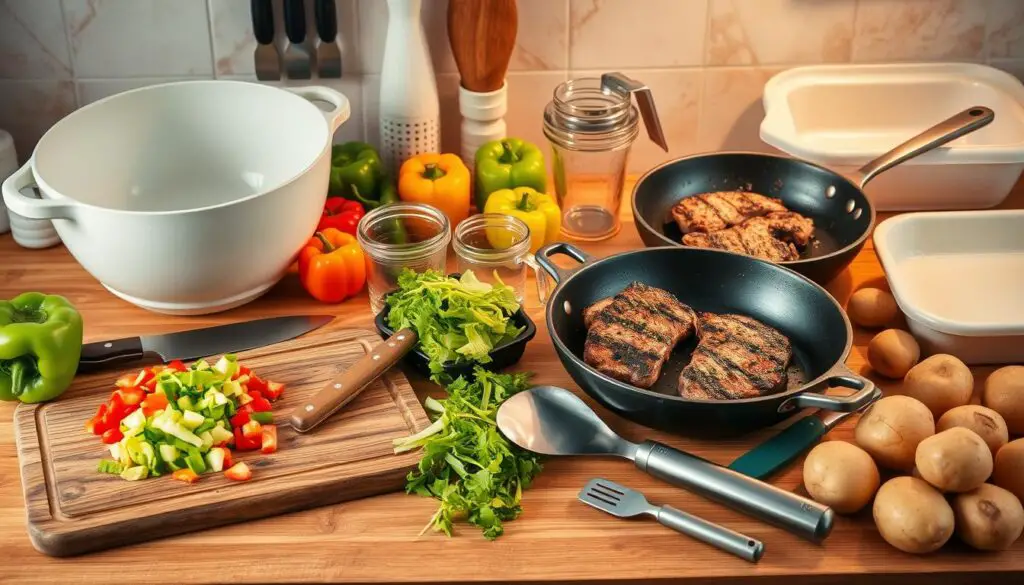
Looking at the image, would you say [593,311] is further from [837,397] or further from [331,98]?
[331,98]

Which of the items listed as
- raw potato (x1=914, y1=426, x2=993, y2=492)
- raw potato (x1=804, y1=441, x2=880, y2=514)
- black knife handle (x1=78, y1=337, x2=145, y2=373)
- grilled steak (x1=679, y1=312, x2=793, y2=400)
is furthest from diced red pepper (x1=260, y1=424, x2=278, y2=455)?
raw potato (x1=914, y1=426, x2=993, y2=492)

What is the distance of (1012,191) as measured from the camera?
1.92 m

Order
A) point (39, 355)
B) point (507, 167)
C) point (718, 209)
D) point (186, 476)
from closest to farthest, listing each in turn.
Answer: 1. point (186, 476)
2. point (39, 355)
3. point (718, 209)
4. point (507, 167)

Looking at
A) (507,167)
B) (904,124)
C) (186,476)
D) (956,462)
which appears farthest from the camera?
(904,124)

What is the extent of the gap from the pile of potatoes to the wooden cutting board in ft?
1.62

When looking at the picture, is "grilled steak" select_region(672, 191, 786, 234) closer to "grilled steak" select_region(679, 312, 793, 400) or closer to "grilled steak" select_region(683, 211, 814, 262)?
"grilled steak" select_region(683, 211, 814, 262)

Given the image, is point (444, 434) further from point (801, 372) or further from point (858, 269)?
point (858, 269)

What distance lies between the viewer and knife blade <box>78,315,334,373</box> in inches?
57.1

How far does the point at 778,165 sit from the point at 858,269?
21 centimetres

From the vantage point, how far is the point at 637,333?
141 centimetres

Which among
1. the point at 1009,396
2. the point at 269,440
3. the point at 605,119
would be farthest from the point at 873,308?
the point at 269,440

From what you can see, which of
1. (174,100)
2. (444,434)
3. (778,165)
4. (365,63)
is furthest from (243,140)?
(778,165)

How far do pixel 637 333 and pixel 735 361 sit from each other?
129mm

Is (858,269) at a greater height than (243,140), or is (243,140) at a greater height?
(243,140)
